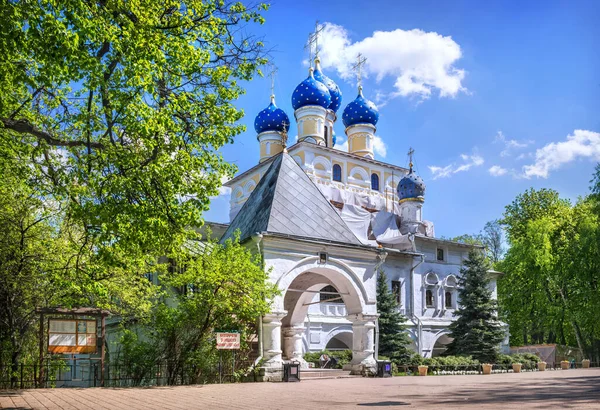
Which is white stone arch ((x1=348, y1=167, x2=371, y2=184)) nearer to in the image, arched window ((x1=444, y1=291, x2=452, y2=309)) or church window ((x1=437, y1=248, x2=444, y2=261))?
church window ((x1=437, y1=248, x2=444, y2=261))

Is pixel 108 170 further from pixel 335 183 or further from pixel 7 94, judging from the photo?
pixel 335 183

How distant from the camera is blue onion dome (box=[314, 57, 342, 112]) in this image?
46844 millimetres

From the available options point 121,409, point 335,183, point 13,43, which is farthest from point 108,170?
point 335,183

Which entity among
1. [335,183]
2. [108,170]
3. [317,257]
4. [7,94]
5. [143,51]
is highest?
[335,183]

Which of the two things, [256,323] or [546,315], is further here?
[546,315]

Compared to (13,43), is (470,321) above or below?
below

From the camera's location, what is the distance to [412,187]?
39.6 m

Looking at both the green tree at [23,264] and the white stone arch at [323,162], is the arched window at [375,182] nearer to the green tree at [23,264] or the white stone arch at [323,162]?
the white stone arch at [323,162]

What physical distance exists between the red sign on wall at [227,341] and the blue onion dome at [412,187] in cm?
2662

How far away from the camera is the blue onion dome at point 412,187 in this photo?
39.6 meters

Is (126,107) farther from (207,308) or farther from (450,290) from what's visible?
(450,290)

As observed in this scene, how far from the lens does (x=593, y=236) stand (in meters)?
28.8

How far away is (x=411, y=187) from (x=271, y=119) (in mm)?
13157

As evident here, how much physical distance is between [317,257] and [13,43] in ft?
36.4
